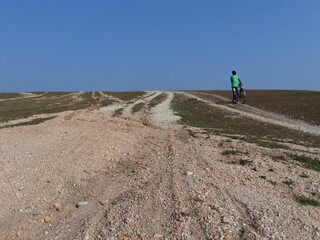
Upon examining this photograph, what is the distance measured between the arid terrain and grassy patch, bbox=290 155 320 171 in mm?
30

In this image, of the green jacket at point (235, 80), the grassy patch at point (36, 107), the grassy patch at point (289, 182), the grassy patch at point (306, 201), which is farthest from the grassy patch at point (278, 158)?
the green jacket at point (235, 80)

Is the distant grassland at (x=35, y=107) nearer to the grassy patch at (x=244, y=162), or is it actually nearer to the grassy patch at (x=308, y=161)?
the grassy patch at (x=244, y=162)

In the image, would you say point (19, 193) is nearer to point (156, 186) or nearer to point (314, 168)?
point (156, 186)

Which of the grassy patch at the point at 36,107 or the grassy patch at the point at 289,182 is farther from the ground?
the grassy patch at the point at 289,182

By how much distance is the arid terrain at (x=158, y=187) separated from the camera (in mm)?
5508

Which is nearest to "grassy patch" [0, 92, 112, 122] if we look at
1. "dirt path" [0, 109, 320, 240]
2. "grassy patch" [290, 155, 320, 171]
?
"dirt path" [0, 109, 320, 240]

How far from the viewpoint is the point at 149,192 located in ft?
23.0

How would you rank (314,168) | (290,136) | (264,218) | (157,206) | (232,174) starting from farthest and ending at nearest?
(290,136), (314,168), (232,174), (157,206), (264,218)

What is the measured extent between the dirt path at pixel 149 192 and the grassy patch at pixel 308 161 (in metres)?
0.50

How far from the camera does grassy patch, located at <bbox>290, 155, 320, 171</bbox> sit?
9.10m

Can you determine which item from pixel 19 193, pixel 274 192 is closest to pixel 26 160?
pixel 19 193

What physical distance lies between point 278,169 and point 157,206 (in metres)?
4.14

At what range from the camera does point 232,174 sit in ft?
27.2

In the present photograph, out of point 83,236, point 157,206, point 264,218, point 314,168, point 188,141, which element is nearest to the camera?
point 83,236
